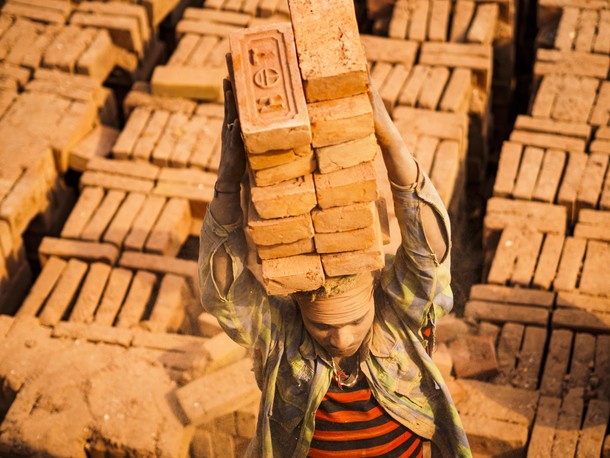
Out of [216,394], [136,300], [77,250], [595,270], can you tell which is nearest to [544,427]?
[595,270]

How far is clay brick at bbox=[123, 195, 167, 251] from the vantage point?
7879mm

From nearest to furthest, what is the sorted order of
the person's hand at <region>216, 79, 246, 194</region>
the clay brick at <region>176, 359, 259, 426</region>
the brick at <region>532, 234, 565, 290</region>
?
1. the person's hand at <region>216, 79, 246, 194</region>
2. the clay brick at <region>176, 359, 259, 426</region>
3. the brick at <region>532, 234, 565, 290</region>

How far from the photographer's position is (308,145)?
13.1 ft

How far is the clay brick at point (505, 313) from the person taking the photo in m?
6.98

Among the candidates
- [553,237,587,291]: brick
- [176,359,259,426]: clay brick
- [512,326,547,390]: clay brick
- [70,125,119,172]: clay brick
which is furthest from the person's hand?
[70,125,119,172]: clay brick

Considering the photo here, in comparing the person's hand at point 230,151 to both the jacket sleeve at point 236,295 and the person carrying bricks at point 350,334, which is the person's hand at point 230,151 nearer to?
the person carrying bricks at point 350,334

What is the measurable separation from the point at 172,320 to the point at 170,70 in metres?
2.58

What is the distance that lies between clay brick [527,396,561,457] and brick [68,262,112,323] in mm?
3051

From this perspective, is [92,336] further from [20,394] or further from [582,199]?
[582,199]

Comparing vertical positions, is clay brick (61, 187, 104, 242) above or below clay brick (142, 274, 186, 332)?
above

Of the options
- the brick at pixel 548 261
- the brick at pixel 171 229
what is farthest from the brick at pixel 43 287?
the brick at pixel 548 261

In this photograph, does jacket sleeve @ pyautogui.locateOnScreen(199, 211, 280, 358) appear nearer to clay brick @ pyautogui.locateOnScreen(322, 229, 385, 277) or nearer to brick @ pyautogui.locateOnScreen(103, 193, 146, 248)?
clay brick @ pyautogui.locateOnScreen(322, 229, 385, 277)

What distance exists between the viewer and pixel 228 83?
424cm

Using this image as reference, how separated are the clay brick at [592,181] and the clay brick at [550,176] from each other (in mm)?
176
